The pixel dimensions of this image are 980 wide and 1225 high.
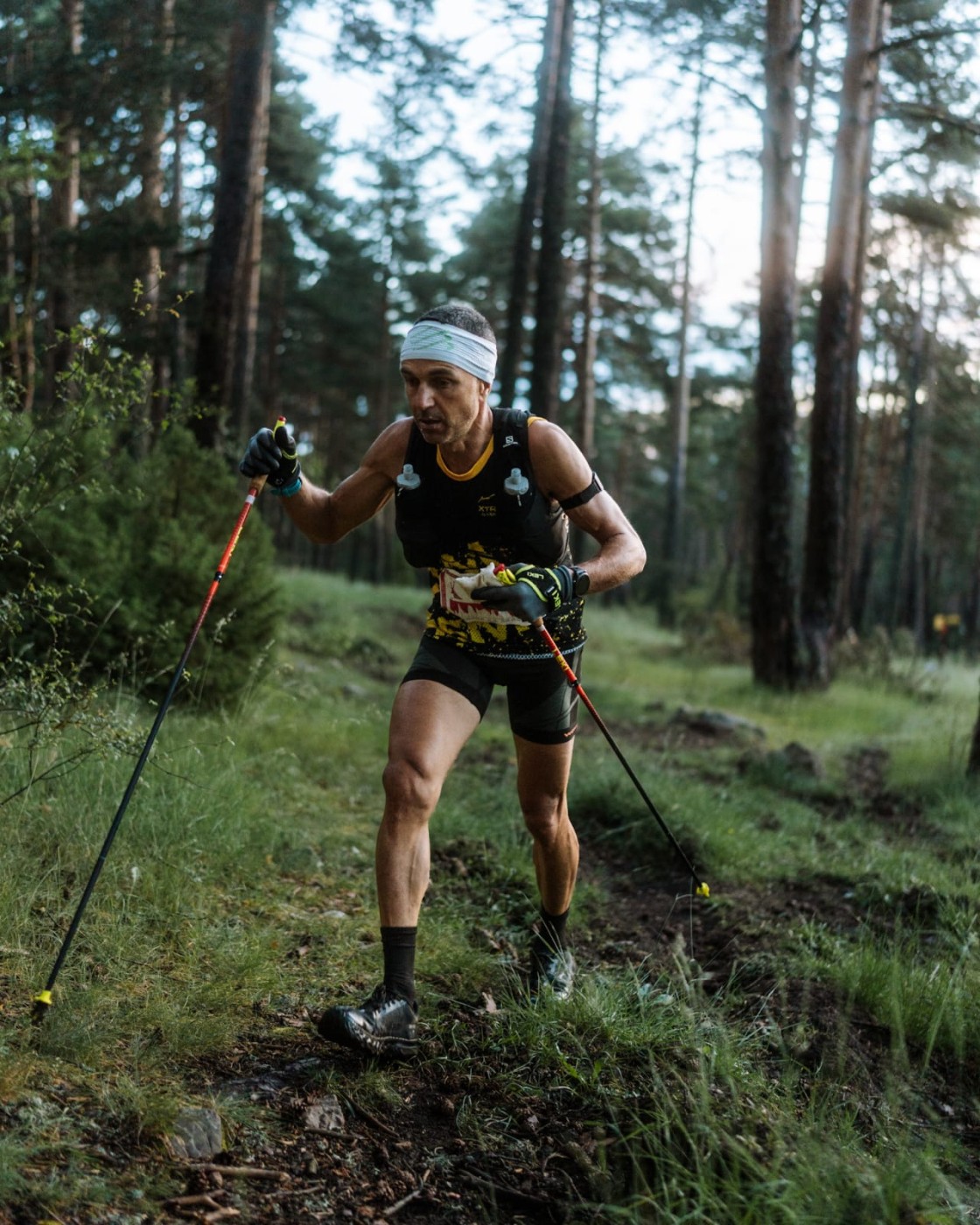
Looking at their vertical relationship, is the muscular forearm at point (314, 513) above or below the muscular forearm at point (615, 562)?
above

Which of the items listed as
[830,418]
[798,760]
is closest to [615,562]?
[798,760]

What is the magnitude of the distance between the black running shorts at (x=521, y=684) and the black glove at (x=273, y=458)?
816 mm

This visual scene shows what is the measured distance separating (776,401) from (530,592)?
979 cm

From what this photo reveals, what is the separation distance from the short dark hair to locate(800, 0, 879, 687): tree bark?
9.81 metres

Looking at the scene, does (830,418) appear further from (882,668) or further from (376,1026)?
(376,1026)

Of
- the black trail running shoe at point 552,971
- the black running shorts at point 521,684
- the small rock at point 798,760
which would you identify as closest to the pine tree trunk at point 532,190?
the small rock at point 798,760

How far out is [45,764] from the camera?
4.66m

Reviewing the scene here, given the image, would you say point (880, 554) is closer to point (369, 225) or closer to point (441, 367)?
point (369, 225)

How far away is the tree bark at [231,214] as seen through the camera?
33.1ft

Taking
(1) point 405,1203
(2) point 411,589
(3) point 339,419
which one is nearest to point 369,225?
(3) point 339,419

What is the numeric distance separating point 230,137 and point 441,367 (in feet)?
26.7

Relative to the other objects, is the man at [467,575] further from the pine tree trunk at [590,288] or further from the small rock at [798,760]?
the pine tree trunk at [590,288]

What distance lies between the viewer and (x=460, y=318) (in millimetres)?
3703

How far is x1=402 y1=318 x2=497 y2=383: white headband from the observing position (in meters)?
3.62
